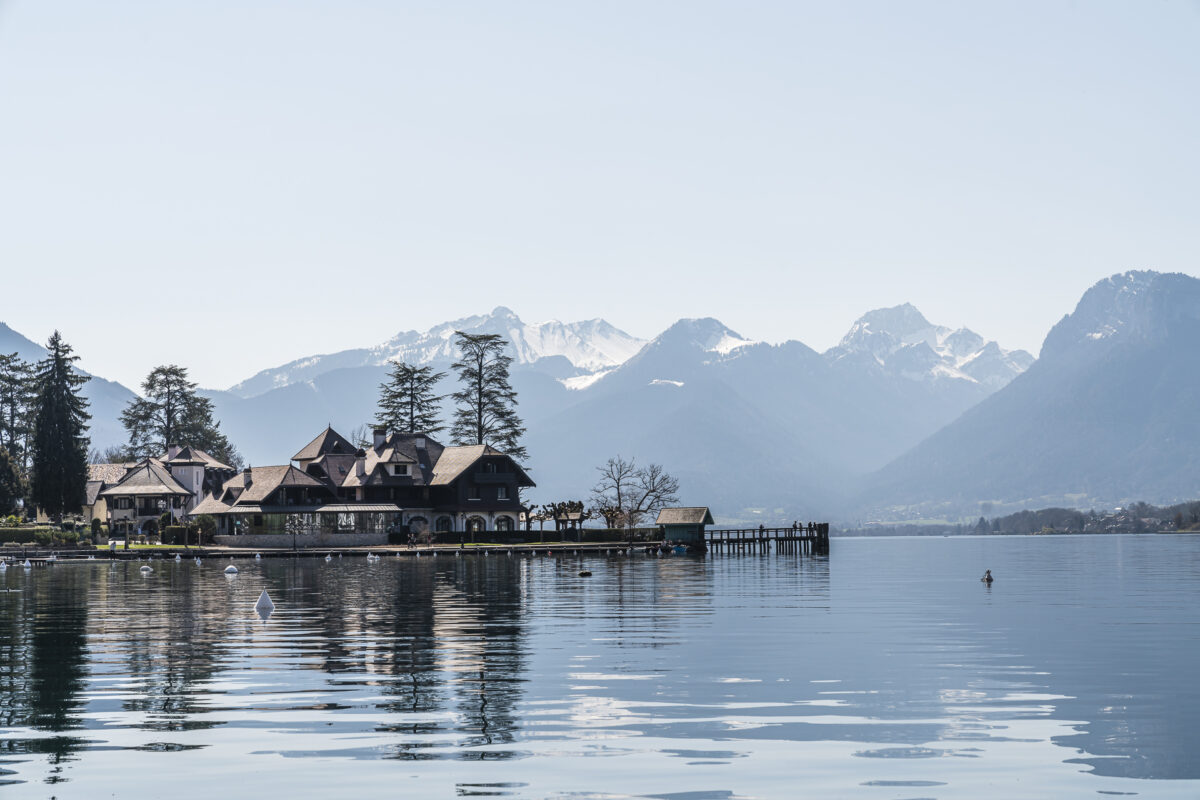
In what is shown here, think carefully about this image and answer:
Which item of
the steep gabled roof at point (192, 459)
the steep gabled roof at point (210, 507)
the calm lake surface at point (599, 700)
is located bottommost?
the calm lake surface at point (599, 700)

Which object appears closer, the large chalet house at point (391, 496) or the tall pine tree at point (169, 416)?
the large chalet house at point (391, 496)

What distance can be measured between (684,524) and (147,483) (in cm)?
6268

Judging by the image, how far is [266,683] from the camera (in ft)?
98.8

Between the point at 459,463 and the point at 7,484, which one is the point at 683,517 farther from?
the point at 7,484

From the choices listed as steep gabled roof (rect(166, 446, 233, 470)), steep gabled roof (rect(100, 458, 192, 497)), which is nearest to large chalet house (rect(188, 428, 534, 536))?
steep gabled roof (rect(100, 458, 192, 497))

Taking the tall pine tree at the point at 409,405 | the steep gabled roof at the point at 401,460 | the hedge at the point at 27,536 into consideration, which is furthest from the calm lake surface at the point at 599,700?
the tall pine tree at the point at 409,405

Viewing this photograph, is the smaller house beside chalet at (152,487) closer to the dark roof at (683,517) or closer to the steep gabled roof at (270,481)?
the steep gabled roof at (270,481)

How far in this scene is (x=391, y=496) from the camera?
139250mm

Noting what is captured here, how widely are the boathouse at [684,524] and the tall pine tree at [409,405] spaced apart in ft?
104

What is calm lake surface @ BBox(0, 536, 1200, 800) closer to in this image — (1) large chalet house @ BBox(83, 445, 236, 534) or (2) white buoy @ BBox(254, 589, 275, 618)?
(2) white buoy @ BBox(254, 589, 275, 618)

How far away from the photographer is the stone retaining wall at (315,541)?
133m

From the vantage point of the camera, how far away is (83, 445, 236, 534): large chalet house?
490ft

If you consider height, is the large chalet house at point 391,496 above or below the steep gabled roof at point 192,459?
below

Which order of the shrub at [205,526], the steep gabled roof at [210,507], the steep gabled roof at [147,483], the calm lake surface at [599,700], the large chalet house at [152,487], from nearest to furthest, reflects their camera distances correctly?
the calm lake surface at [599,700] < the shrub at [205,526] < the steep gabled roof at [210,507] < the steep gabled roof at [147,483] < the large chalet house at [152,487]
